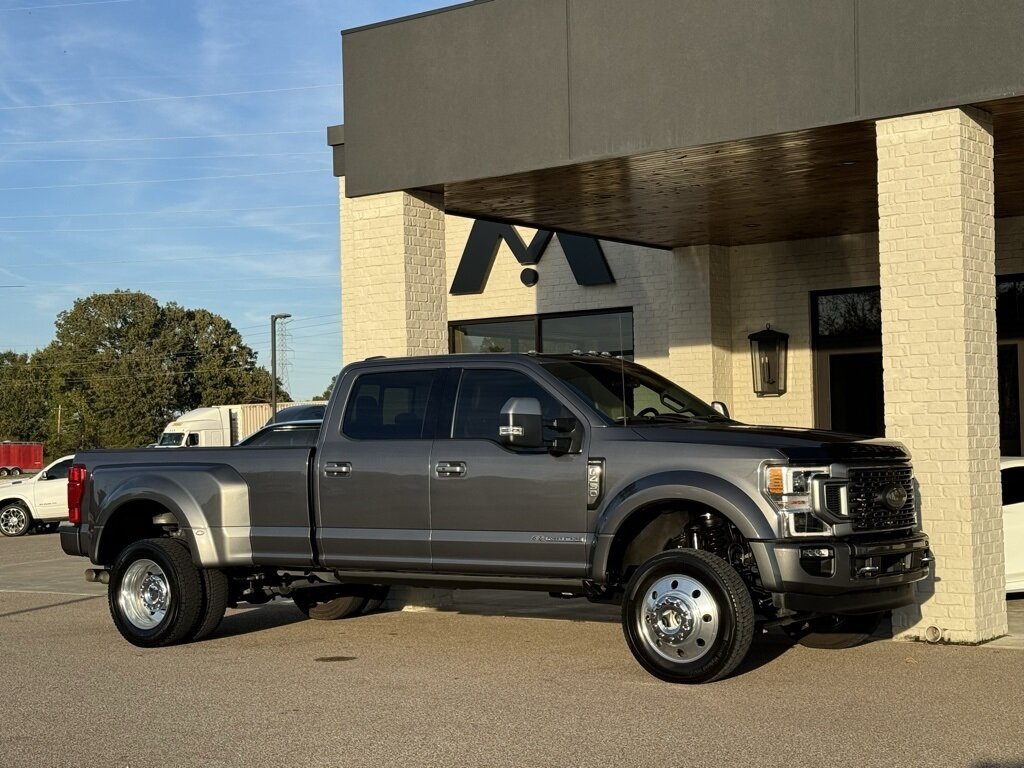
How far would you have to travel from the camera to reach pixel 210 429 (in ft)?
127

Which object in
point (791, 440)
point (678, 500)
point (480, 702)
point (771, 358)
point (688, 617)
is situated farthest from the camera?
point (771, 358)

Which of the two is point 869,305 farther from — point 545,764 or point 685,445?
point 545,764

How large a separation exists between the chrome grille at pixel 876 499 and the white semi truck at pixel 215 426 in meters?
29.7

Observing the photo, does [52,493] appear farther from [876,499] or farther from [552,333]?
[876,499]

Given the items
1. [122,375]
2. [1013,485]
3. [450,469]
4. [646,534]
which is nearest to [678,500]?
[646,534]

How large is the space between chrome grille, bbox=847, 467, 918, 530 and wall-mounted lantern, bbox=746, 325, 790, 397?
902cm

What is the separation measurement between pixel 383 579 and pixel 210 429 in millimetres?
29525

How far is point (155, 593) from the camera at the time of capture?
11.0 metres

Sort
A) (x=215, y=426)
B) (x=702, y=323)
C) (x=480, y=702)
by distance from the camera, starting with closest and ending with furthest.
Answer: (x=480, y=702), (x=702, y=323), (x=215, y=426)

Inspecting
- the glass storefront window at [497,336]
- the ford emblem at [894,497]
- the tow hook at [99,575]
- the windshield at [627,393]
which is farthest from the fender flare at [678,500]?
the glass storefront window at [497,336]

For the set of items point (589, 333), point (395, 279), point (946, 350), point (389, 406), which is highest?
point (395, 279)

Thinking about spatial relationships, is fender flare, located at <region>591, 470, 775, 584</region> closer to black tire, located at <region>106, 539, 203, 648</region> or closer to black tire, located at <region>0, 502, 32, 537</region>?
black tire, located at <region>106, 539, 203, 648</region>

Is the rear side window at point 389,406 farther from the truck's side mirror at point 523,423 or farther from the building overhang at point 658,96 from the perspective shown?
the building overhang at point 658,96

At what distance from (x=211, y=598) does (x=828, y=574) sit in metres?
4.92
